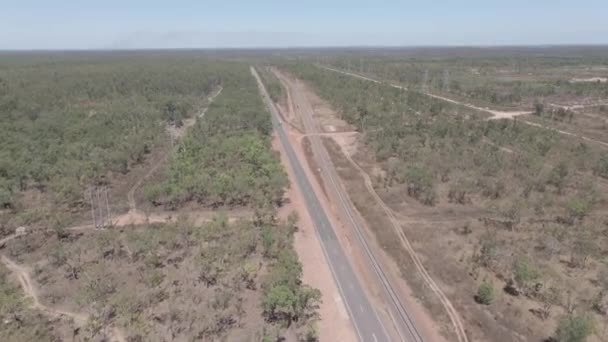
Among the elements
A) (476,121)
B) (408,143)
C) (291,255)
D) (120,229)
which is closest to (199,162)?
(120,229)

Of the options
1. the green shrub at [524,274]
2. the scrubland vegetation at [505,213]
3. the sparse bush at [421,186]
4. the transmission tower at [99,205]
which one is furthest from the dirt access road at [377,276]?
the transmission tower at [99,205]

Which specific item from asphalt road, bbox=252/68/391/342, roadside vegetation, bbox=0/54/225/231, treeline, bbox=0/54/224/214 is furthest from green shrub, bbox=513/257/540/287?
treeline, bbox=0/54/224/214

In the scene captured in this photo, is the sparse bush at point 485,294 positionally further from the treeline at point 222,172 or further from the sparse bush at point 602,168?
the sparse bush at point 602,168

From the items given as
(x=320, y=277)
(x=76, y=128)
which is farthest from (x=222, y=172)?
(x=76, y=128)

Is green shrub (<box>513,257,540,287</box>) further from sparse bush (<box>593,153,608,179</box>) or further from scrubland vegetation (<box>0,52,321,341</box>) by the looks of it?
sparse bush (<box>593,153,608,179</box>)

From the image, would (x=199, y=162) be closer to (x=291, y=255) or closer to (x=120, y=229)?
(x=120, y=229)

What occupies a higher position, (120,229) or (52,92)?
(52,92)
